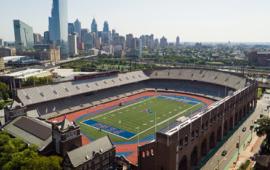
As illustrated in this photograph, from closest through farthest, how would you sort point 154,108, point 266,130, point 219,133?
1. point 266,130
2. point 219,133
3. point 154,108

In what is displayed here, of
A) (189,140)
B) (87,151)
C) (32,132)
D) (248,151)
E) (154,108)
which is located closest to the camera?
(87,151)

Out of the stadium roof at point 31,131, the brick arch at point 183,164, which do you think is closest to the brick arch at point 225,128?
the brick arch at point 183,164

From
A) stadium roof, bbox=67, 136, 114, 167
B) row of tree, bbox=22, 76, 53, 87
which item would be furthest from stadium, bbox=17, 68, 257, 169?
row of tree, bbox=22, 76, 53, 87

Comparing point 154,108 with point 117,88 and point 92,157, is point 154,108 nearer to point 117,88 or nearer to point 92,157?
point 117,88

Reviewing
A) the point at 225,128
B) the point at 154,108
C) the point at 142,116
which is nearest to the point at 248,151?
the point at 225,128

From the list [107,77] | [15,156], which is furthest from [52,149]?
[107,77]

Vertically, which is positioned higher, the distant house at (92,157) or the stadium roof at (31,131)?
the stadium roof at (31,131)

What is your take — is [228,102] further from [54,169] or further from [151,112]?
[54,169]

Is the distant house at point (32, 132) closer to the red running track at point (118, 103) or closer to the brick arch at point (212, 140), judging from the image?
the red running track at point (118, 103)
